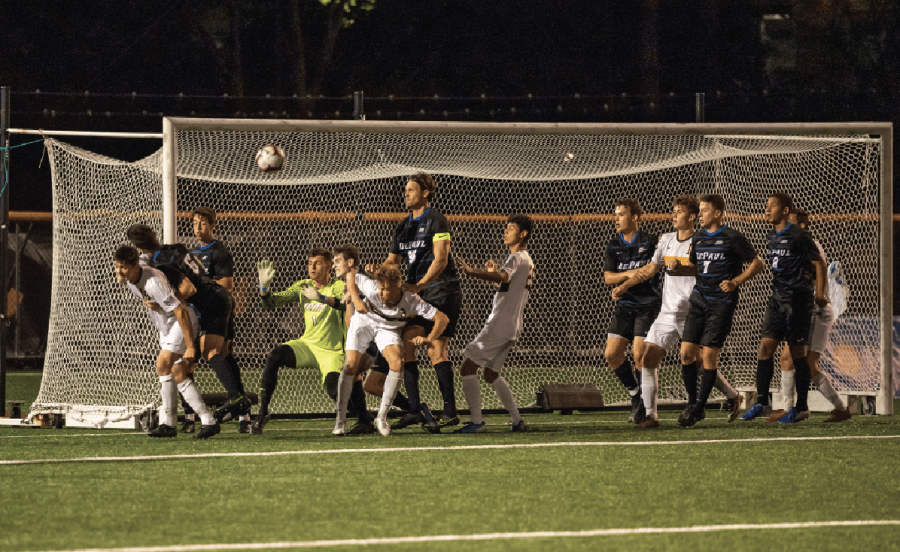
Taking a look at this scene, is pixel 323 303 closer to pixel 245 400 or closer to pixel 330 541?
pixel 245 400

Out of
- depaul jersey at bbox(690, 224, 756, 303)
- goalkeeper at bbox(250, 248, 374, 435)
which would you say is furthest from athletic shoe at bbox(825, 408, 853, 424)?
goalkeeper at bbox(250, 248, 374, 435)

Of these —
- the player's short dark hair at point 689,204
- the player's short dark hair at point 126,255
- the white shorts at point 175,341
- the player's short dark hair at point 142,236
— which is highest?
the player's short dark hair at point 689,204

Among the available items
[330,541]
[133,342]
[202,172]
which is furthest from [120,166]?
[330,541]

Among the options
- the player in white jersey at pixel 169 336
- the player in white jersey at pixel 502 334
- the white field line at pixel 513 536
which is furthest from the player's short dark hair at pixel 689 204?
the white field line at pixel 513 536

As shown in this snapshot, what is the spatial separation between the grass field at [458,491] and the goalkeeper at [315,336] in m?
0.35

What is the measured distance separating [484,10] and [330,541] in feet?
78.2

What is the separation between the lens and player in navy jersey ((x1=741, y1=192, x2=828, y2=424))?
376 inches

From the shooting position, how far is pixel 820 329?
9914mm

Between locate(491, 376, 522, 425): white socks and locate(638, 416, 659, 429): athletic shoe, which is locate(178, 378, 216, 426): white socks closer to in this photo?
locate(491, 376, 522, 425): white socks

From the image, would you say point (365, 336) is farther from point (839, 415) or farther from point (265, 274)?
point (839, 415)

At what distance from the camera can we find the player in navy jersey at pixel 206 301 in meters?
8.72

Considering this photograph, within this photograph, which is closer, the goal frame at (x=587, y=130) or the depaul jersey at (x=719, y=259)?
the depaul jersey at (x=719, y=259)

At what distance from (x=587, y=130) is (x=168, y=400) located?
3.97 meters

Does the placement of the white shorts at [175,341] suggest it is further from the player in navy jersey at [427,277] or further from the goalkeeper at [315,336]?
the player in navy jersey at [427,277]
